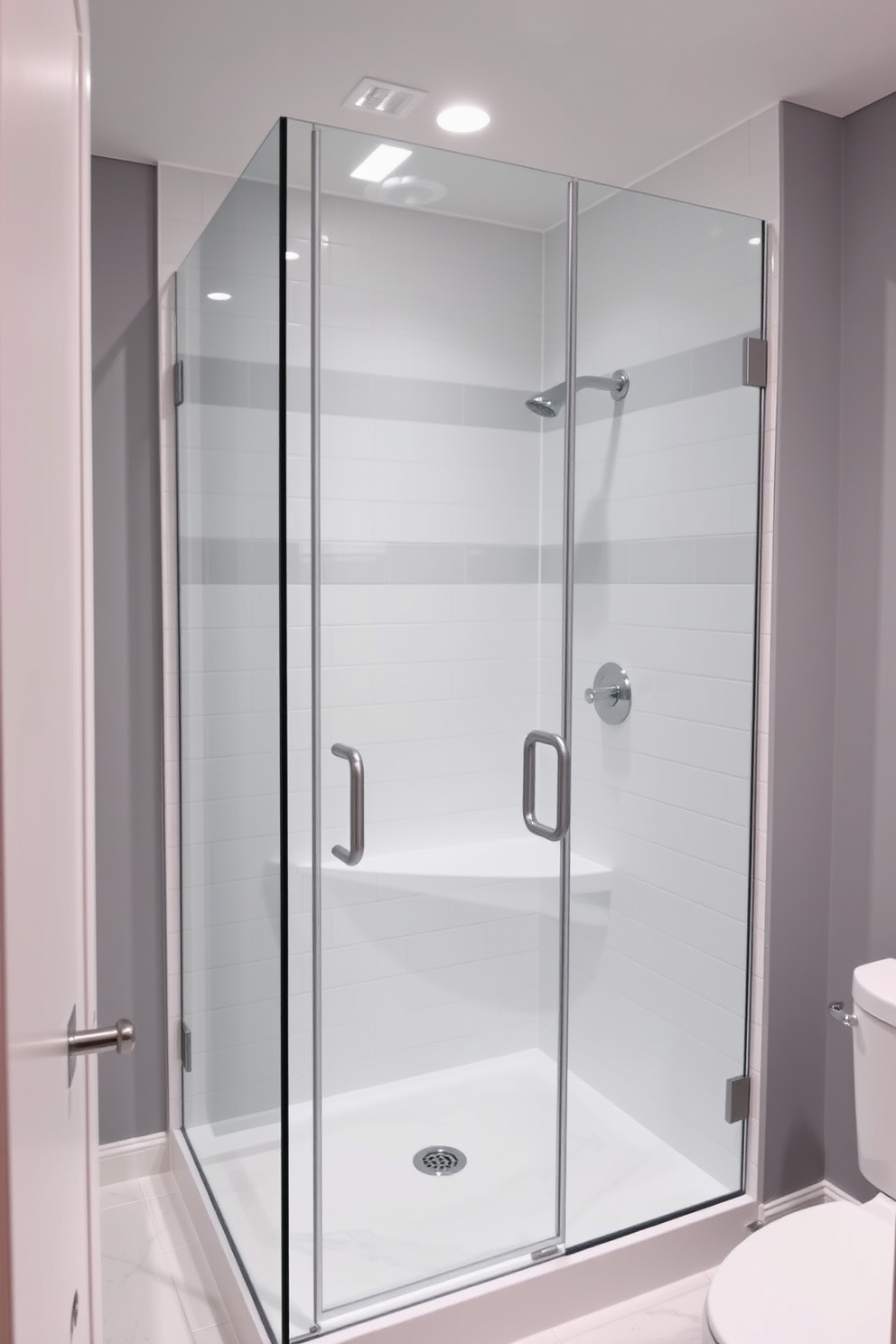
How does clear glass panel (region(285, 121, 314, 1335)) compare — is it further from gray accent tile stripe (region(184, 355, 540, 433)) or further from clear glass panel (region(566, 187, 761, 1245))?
clear glass panel (region(566, 187, 761, 1245))

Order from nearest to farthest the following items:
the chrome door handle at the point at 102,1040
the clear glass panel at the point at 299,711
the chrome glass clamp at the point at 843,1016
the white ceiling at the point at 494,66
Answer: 1. the chrome door handle at the point at 102,1040
2. the clear glass panel at the point at 299,711
3. the white ceiling at the point at 494,66
4. the chrome glass clamp at the point at 843,1016

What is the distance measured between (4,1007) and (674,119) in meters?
2.31

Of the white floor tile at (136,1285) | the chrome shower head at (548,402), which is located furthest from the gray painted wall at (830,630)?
the white floor tile at (136,1285)

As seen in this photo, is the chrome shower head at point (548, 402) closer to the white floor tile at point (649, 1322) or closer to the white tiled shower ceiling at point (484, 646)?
the white tiled shower ceiling at point (484, 646)

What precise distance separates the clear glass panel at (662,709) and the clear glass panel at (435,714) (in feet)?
0.36

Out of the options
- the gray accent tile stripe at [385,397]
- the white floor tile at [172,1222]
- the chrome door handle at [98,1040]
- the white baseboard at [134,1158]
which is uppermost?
the gray accent tile stripe at [385,397]

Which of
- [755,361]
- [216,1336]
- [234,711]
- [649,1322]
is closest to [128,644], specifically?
[234,711]

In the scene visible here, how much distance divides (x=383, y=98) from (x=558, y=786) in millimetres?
1502

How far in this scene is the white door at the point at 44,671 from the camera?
56 centimetres

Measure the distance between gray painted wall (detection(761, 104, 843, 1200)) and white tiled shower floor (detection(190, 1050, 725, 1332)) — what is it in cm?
31

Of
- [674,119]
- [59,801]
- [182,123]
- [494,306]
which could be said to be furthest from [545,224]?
[59,801]

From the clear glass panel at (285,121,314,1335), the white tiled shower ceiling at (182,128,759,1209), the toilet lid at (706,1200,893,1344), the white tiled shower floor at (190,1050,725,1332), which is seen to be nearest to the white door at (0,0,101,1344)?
the clear glass panel at (285,121,314,1335)

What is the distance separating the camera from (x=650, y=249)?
2105mm

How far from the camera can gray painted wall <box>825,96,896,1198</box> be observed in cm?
215
